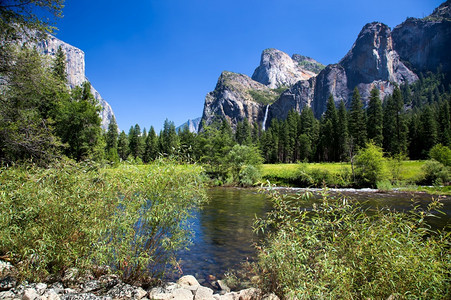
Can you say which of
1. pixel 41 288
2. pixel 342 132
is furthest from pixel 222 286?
pixel 342 132

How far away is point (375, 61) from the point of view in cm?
18250

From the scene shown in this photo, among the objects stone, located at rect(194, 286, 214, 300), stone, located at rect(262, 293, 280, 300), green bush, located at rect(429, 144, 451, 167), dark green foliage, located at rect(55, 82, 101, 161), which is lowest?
stone, located at rect(194, 286, 214, 300)

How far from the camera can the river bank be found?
5320 millimetres

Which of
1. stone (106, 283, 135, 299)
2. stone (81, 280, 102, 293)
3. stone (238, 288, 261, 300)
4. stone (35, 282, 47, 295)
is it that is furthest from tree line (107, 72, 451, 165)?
stone (35, 282, 47, 295)

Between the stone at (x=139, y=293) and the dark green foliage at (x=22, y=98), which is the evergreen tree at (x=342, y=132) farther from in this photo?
the stone at (x=139, y=293)

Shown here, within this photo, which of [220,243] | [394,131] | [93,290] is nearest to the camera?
[93,290]

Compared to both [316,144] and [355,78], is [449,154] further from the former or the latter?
[355,78]

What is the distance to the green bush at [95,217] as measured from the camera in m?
5.81

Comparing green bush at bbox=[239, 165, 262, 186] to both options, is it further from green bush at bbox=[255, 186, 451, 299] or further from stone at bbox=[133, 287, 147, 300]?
green bush at bbox=[255, 186, 451, 299]

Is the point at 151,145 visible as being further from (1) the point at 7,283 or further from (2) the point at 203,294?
(2) the point at 203,294

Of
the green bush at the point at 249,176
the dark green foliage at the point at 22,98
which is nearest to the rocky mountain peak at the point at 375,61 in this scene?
the green bush at the point at 249,176

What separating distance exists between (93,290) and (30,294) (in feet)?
4.63

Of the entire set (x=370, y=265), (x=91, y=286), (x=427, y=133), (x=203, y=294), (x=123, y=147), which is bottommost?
(x=203, y=294)

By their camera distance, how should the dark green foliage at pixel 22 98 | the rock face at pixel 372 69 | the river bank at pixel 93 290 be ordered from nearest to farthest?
the river bank at pixel 93 290 < the dark green foliage at pixel 22 98 < the rock face at pixel 372 69
